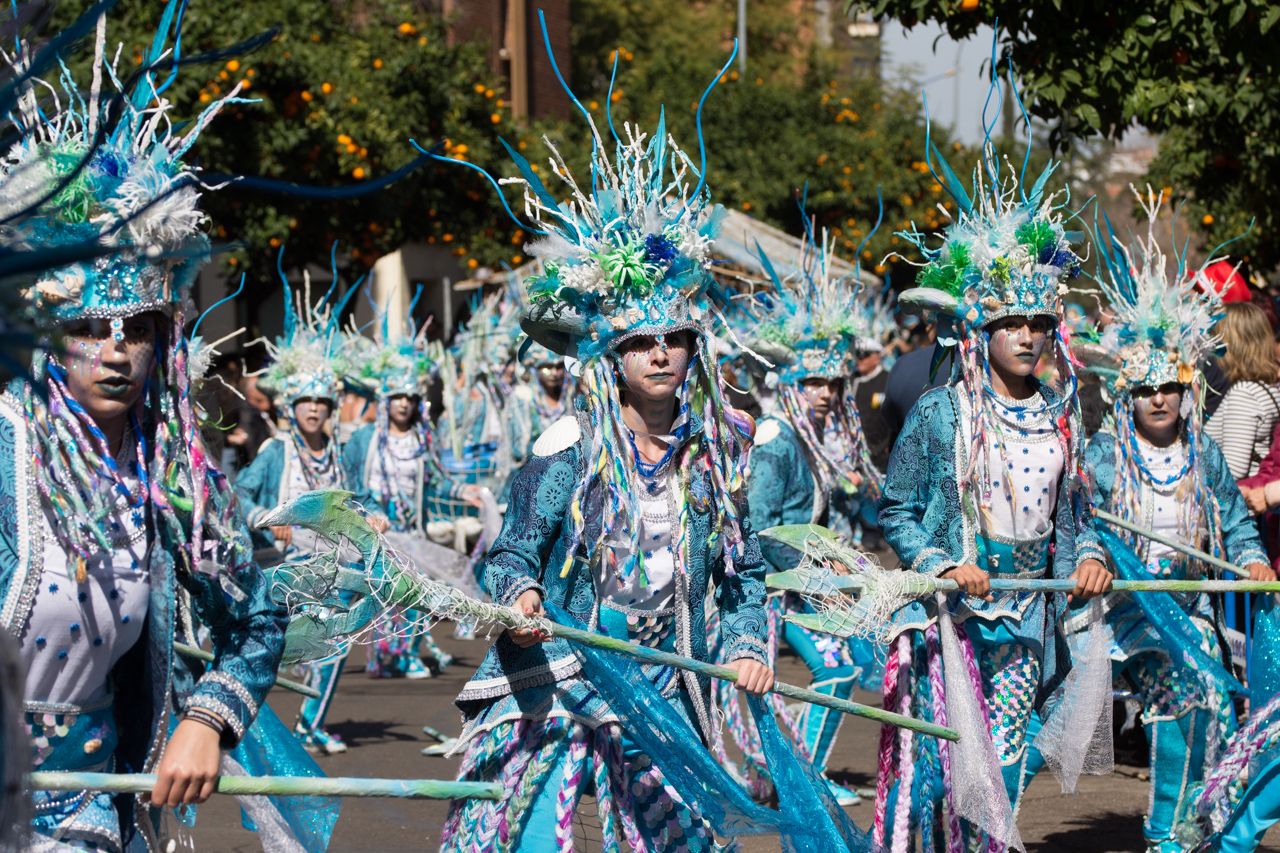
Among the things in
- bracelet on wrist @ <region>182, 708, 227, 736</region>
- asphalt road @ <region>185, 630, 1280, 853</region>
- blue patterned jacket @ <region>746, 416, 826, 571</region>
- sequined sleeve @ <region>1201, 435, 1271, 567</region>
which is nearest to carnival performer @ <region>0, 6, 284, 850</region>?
bracelet on wrist @ <region>182, 708, 227, 736</region>

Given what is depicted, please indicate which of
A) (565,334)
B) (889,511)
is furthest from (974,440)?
(565,334)

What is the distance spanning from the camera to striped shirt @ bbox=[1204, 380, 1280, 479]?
8945 millimetres

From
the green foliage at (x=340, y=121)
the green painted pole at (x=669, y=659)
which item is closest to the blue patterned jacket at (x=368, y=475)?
the green foliage at (x=340, y=121)

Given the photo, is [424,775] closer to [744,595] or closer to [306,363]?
[306,363]

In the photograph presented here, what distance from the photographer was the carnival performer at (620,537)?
188 inches

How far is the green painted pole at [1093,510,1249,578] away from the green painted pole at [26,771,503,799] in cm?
353

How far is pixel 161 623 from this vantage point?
3793 millimetres

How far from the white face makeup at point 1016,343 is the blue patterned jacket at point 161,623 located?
2992 mm

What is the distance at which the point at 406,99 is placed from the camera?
19.1 meters

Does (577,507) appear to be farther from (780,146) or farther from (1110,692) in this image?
(780,146)

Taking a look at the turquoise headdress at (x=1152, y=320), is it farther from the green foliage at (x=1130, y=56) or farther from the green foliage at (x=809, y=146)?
the green foliage at (x=809, y=146)

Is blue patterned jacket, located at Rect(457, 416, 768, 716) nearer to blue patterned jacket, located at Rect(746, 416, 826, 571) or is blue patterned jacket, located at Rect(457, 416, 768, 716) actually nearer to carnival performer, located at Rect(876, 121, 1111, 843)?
carnival performer, located at Rect(876, 121, 1111, 843)

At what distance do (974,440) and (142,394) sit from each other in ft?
10.0

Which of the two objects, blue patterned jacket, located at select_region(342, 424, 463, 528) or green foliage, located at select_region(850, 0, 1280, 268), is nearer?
green foliage, located at select_region(850, 0, 1280, 268)
